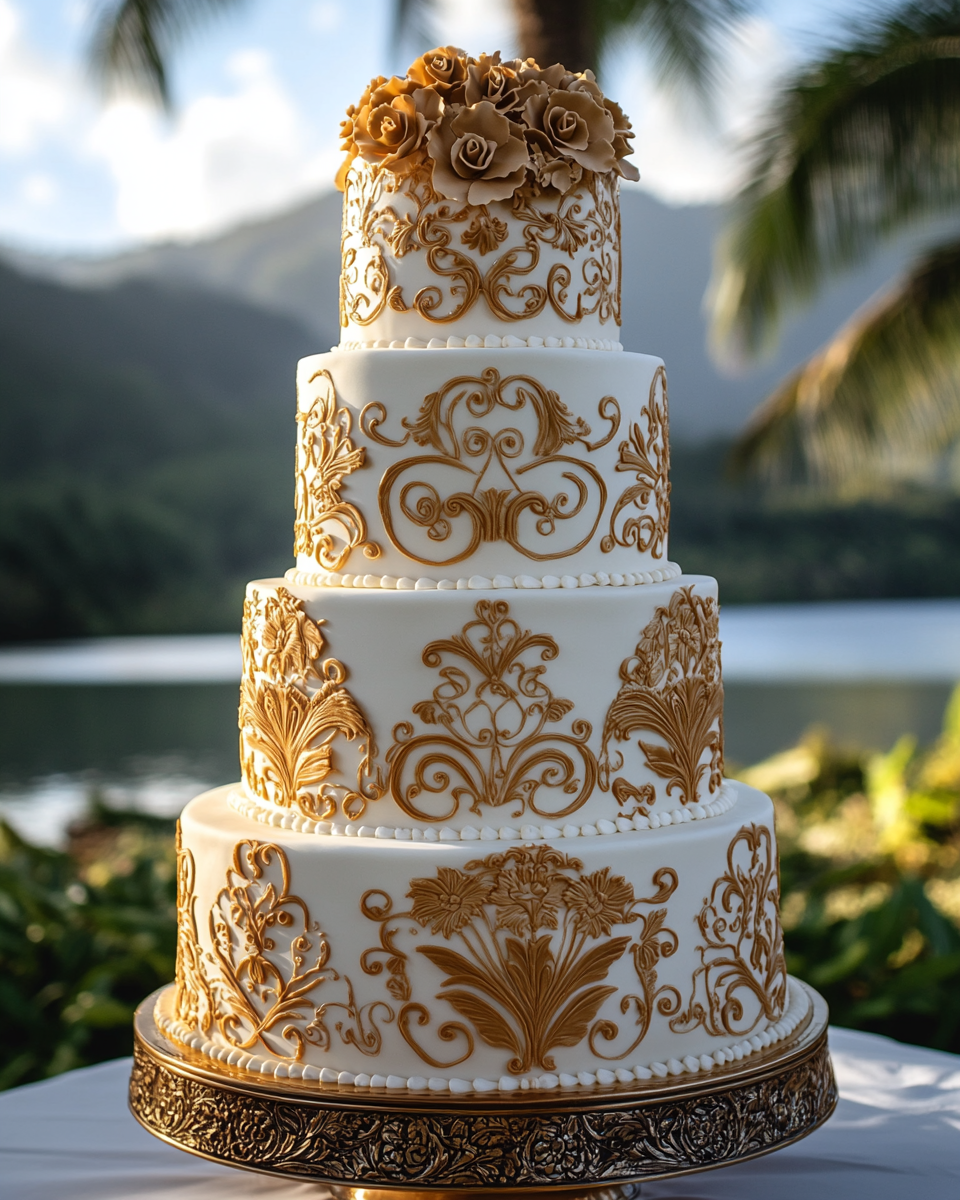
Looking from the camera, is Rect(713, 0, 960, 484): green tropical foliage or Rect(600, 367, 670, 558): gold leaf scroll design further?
Rect(713, 0, 960, 484): green tropical foliage

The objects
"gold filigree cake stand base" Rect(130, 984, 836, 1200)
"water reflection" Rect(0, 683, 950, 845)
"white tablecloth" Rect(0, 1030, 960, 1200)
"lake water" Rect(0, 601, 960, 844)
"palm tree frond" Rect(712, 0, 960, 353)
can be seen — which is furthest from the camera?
"lake water" Rect(0, 601, 960, 844)

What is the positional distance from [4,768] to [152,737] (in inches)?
75.8

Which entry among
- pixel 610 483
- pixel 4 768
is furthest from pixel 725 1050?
pixel 4 768

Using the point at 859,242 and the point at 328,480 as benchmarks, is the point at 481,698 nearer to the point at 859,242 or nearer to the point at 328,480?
the point at 328,480

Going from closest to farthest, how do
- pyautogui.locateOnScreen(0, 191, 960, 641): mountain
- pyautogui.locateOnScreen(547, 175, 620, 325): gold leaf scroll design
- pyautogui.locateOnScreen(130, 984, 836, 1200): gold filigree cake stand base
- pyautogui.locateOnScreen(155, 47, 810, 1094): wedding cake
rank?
pyautogui.locateOnScreen(130, 984, 836, 1200): gold filigree cake stand base < pyautogui.locateOnScreen(155, 47, 810, 1094): wedding cake < pyautogui.locateOnScreen(547, 175, 620, 325): gold leaf scroll design < pyautogui.locateOnScreen(0, 191, 960, 641): mountain

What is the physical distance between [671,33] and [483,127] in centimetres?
701

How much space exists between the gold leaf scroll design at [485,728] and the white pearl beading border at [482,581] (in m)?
0.07

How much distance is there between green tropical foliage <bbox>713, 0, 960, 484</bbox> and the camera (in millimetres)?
7078

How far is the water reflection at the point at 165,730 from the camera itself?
1534 cm

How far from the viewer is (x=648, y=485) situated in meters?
2.54

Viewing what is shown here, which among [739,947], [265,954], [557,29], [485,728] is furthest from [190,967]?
[557,29]

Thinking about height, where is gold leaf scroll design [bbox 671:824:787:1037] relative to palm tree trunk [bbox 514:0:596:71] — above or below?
below

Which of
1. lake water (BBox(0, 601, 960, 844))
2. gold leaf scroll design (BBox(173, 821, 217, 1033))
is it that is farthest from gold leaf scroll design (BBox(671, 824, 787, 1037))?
lake water (BBox(0, 601, 960, 844))

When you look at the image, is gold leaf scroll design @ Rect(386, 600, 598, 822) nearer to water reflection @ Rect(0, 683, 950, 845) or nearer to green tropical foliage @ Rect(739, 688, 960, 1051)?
green tropical foliage @ Rect(739, 688, 960, 1051)
